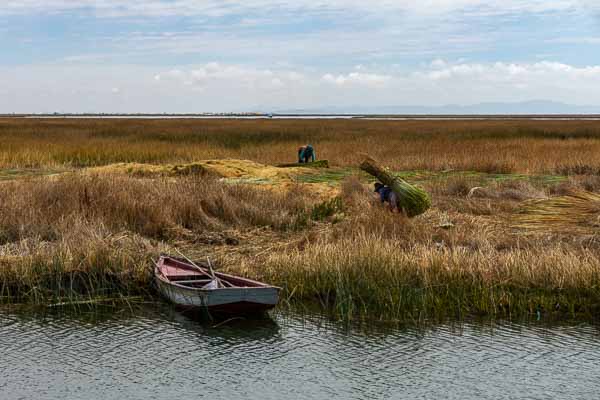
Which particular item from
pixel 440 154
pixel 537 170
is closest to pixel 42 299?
pixel 537 170

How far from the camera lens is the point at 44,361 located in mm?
8305

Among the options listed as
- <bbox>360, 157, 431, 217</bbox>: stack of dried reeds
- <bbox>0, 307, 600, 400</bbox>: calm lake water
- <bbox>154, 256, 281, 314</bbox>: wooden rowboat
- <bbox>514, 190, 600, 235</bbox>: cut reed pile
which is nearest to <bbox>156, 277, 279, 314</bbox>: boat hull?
<bbox>154, 256, 281, 314</bbox>: wooden rowboat

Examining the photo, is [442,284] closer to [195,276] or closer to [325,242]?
[325,242]

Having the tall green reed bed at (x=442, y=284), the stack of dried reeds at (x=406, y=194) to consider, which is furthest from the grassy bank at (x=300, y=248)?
the stack of dried reeds at (x=406, y=194)

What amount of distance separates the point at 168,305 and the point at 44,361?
2.27 meters

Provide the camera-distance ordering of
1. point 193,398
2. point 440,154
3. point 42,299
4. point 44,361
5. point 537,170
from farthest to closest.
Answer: point 440,154
point 537,170
point 42,299
point 44,361
point 193,398

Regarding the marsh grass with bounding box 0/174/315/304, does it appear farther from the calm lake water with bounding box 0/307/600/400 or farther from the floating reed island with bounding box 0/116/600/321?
the calm lake water with bounding box 0/307/600/400

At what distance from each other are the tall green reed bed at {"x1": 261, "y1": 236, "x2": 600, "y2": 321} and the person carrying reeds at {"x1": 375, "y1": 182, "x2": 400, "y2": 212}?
3.31 metres

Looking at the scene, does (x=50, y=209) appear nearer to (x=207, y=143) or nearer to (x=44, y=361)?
(x=44, y=361)

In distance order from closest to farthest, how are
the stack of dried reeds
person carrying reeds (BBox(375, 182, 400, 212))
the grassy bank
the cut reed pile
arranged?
1. the grassy bank
2. the cut reed pile
3. the stack of dried reeds
4. person carrying reeds (BBox(375, 182, 400, 212))

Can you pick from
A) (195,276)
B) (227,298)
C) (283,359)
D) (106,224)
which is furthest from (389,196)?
(283,359)

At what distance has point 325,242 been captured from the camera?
1168 centimetres

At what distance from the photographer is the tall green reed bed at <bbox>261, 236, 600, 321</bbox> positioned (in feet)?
32.4

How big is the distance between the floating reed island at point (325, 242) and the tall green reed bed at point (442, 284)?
0.02m
